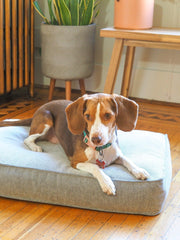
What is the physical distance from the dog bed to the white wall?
1.57m

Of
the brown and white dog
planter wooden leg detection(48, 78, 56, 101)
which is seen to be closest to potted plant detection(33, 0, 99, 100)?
planter wooden leg detection(48, 78, 56, 101)

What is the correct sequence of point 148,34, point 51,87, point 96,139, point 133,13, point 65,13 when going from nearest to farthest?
point 96,139
point 148,34
point 133,13
point 65,13
point 51,87

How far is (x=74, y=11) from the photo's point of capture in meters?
3.26

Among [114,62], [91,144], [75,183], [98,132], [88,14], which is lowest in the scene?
[75,183]

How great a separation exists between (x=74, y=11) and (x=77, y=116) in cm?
161

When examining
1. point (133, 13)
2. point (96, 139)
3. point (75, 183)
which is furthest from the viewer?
point (133, 13)

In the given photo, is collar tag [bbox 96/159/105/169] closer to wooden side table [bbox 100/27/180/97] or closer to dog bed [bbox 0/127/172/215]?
dog bed [bbox 0/127/172/215]

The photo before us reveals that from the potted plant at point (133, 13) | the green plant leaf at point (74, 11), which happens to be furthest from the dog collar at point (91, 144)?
the green plant leaf at point (74, 11)

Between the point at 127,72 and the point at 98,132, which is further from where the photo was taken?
the point at 127,72

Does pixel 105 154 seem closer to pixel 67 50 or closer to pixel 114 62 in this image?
pixel 114 62

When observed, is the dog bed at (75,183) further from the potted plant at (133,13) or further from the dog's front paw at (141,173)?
the potted plant at (133,13)

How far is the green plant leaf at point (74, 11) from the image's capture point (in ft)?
10.6

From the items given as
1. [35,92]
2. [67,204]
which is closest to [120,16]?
[35,92]

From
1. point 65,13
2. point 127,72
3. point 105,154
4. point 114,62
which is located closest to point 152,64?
point 127,72
